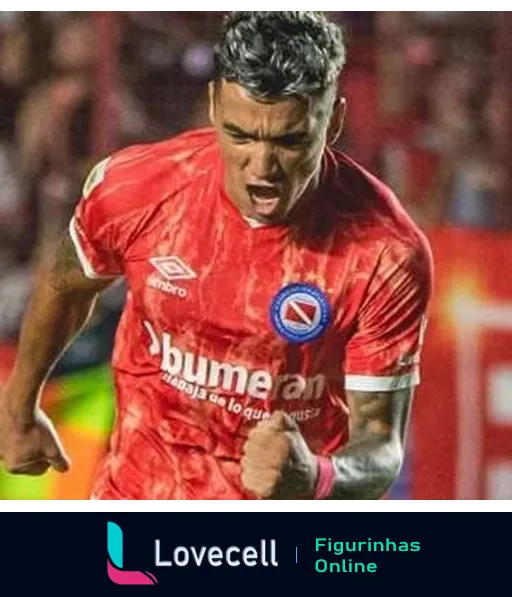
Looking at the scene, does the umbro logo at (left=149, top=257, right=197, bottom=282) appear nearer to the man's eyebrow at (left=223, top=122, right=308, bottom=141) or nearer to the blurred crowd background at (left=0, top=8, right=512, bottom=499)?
the blurred crowd background at (left=0, top=8, right=512, bottom=499)

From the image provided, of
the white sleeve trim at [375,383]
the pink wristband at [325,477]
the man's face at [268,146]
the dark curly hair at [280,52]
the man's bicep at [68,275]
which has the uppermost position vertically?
the dark curly hair at [280,52]

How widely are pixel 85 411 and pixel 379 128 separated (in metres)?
0.90

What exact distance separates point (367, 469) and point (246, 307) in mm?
449

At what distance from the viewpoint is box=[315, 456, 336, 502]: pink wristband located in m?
6.67

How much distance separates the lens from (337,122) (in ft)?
21.9

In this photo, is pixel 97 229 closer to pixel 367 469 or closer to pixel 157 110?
pixel 157 110

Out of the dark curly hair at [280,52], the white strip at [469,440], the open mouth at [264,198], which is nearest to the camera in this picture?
the dark curly hair at [280,52]

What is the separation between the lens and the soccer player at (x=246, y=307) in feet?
21.9

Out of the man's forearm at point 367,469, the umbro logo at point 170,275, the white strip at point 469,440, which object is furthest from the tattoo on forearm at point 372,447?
the umbro logo at point 170,275

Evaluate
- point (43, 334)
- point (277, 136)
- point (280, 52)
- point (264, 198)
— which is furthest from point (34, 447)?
point (280, 52)
